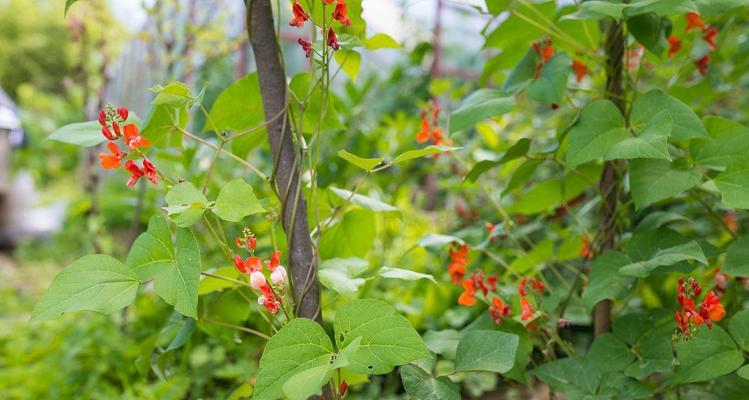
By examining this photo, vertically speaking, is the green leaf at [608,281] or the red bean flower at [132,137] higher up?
the red bean flower at [132,137]

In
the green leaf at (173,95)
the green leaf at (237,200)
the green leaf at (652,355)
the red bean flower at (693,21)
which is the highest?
the red bean flower at (693,21)

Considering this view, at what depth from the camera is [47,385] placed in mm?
1633

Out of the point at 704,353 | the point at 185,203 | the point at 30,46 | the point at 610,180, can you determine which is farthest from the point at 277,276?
the point at 30,46

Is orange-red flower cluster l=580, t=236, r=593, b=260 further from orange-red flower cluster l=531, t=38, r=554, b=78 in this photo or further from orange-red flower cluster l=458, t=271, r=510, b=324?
orange-red flower cluster l=531, t=38, r=554, b=78

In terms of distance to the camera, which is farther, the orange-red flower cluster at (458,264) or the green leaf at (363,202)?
the orange-red flower cluster at (458,264)

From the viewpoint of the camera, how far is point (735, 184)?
0.82 meters

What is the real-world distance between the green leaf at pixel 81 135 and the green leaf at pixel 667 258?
739mm

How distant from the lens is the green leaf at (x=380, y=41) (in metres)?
Result: 0.88

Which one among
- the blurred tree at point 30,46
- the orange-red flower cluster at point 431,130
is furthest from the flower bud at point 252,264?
the blurred tree at point 30,46

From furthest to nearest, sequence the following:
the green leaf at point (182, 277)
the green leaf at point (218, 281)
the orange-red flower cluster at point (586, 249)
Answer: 1. the orange-red flower cluster at point (586, 249)
2. the green leaf at point (218, 281)
3. the green leaf at point (182, 277)

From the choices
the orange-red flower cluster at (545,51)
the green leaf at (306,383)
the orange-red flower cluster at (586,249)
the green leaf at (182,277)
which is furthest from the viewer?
the orange-red flower cluster at (586,249)

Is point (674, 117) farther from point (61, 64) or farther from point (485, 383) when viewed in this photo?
point (61, 64)

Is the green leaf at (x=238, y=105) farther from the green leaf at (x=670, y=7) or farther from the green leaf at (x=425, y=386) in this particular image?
A: the green leaf at (x=670, y=7)

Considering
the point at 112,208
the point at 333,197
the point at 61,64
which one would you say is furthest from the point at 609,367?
the point at 61,64
